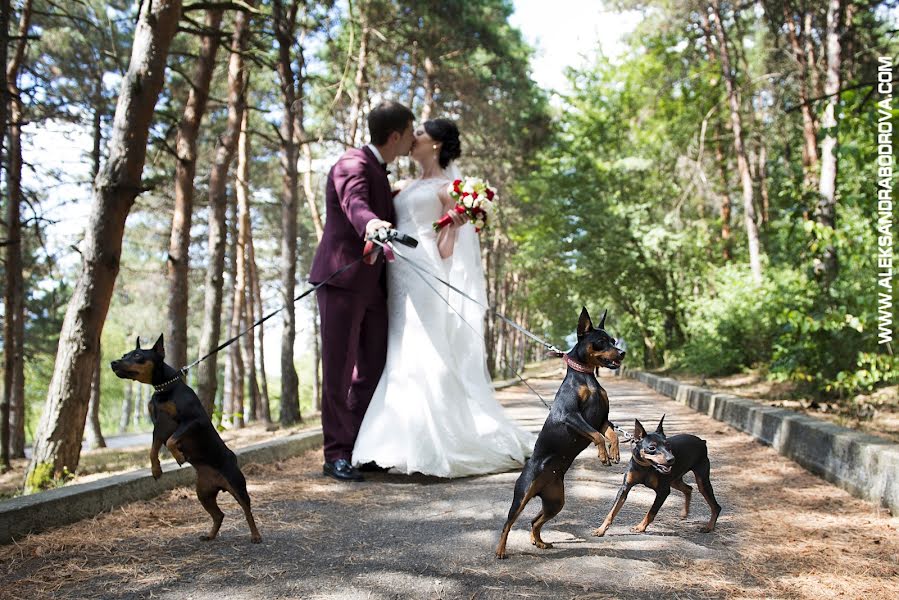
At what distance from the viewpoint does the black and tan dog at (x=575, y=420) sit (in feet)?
8.46

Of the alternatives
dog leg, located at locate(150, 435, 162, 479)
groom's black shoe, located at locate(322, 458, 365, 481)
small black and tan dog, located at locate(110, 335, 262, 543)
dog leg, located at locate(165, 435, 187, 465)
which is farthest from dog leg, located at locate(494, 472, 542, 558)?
groom's black shoe, located at locate(322, 458, 365, 481)

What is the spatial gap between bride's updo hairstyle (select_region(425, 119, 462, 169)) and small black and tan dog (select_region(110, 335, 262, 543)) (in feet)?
10.9

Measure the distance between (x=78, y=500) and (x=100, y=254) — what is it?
234cm

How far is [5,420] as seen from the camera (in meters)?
11.5

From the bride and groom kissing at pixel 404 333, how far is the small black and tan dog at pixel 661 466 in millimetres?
1983

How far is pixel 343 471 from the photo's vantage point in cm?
499

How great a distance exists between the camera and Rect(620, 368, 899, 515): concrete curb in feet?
12.9

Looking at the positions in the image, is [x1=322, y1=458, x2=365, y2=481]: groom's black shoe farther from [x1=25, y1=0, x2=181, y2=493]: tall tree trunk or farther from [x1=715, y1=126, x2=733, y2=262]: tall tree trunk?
[x1=715, y1=126, x2=733, y2=262]: tall tree trunk

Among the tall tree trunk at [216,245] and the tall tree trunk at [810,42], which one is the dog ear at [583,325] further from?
the tall tree trunk at [810,42]

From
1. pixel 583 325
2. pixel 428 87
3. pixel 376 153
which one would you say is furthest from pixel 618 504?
pixel 428 87

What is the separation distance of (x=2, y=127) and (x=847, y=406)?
29.6ft

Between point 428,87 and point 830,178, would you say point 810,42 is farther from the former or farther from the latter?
point 428,87

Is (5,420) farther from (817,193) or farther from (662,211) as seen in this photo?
(662,211)

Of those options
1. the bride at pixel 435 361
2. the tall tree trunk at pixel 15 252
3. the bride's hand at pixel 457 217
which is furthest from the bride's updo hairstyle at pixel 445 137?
the tall tree trunk at pixel 15 252
